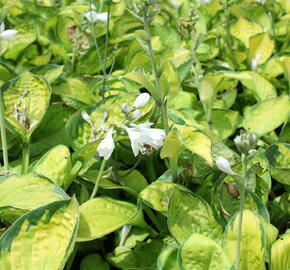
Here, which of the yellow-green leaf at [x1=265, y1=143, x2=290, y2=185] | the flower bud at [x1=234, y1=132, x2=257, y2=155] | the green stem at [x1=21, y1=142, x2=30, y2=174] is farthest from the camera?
the green stem at [x1=21, y1=142, x2=30, y2=174]

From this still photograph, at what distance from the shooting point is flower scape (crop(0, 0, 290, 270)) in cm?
107

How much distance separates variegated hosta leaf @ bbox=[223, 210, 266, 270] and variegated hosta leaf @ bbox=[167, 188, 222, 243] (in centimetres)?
11

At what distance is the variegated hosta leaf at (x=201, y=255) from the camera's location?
3.41ft

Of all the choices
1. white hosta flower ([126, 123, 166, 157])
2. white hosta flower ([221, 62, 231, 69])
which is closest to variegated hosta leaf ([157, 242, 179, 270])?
white hosta flower ([126, 123, 166, 157])

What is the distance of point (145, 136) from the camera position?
3.66ft

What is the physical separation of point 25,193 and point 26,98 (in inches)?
17.5

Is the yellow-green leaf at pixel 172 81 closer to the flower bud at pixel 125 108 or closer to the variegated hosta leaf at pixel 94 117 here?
the variegated hosta leaf at pixel 94 117

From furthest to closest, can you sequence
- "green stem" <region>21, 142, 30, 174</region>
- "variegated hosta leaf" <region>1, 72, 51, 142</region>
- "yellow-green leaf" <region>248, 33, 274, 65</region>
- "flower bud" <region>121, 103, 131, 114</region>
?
1. "yellow-green leaf" <region>248, 33, 274, 65</region>
2. "variegated hosta leaf" <region>1, 72, 51, 142</region>
3. "green stem" <region>21, 142, 30, 174</region>
4. "flower bud" <region>121, 103, 131, 114</region>

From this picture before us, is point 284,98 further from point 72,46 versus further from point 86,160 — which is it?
point 72,46

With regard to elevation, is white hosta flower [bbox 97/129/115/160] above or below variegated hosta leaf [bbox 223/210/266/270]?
above

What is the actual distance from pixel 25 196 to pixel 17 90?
48 cm

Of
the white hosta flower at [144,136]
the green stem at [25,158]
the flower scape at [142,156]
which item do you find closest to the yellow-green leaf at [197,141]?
the flower scape at [142,156]

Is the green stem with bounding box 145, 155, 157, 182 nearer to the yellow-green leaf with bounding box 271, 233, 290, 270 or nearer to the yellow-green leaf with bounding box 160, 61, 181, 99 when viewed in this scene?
the yellow-green leaf with bounding box 160, 61, 181, 99

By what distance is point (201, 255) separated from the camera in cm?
105
